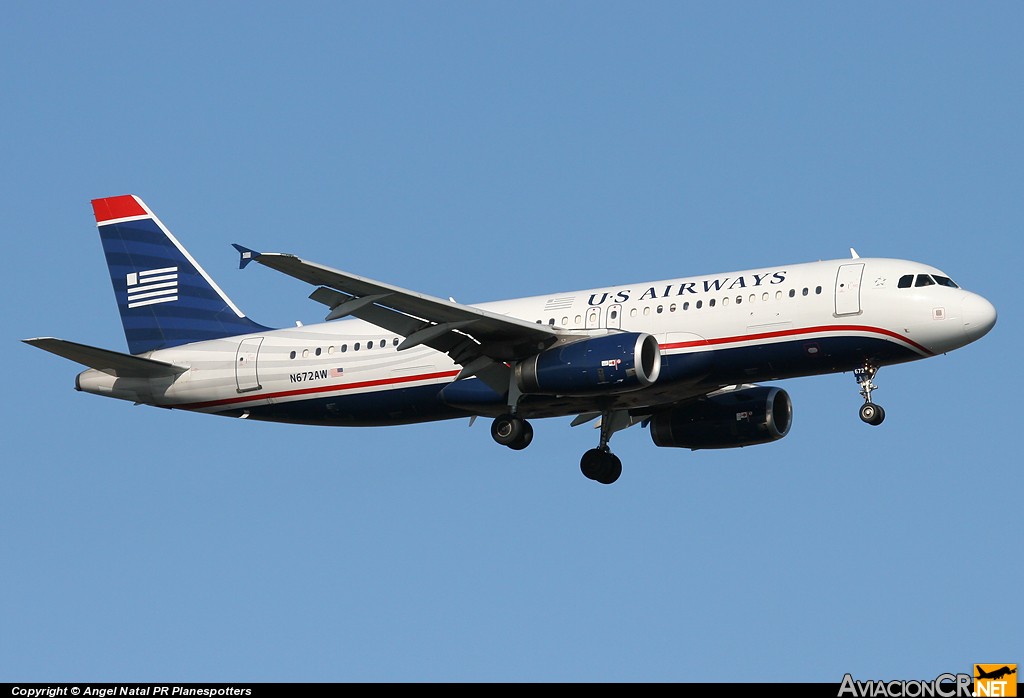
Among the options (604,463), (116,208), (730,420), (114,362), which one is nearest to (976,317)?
(730,420)

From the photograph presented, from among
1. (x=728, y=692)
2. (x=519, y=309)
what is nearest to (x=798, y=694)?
(x=728, y=692)

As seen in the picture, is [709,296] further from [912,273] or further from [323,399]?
[323,399]

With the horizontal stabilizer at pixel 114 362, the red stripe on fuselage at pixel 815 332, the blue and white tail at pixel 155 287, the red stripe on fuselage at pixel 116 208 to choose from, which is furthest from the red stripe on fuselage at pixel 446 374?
the red stripe on fuselage at pixel 116 208

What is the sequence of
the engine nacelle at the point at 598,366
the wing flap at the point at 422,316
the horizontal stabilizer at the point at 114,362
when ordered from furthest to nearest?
the horizontal stabilizer at the point at 114,362 < the engine nacelle at the point at 598,366 < the wing flap at the point at 422,316

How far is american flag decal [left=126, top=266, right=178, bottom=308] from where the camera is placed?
51.8 metres

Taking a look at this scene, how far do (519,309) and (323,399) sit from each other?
20.8 ft

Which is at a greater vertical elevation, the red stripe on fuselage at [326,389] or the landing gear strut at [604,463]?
the red stripe on fuselage at [326,389]

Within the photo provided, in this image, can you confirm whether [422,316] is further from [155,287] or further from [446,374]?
[155,287]

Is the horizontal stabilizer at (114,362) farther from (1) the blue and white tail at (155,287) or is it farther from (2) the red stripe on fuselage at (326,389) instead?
(1) the blue and white tail at (155,287)

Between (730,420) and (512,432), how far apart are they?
7.09 m

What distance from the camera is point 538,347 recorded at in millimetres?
44188

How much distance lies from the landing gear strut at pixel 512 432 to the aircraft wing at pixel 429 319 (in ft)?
3.49

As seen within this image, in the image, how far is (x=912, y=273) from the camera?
141ft

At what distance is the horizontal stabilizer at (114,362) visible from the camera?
4531 cm
